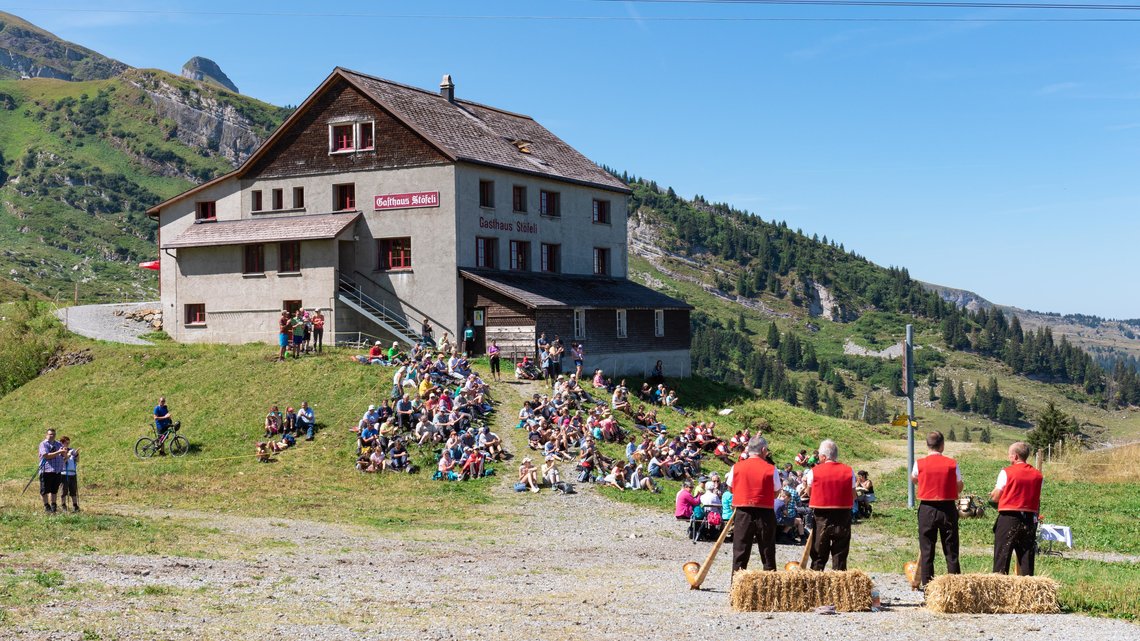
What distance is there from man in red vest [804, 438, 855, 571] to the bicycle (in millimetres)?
26113

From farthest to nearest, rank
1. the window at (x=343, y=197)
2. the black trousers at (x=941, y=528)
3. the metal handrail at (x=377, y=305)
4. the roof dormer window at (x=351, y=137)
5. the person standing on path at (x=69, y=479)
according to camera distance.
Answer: the window at (x=343, y=197), the roof dormer window at (x=351, y=137), the metal handrail at (x=377, y=305), the person standing on path at (x=69, y=479), the black trousers at (x=941, y=528)

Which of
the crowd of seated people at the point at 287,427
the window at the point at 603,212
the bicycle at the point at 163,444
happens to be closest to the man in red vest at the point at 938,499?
the crowd of seated people at the point at 287,427

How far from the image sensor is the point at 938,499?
543 inches

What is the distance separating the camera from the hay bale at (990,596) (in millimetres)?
13062

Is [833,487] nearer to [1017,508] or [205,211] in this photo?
[1017,508]

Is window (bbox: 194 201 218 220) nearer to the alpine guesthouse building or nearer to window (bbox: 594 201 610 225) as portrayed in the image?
the alpine guesthouse building

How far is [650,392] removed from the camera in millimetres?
45344

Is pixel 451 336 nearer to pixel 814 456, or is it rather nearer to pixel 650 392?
pixel 650 392

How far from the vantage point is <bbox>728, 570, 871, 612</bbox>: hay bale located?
13297 mm

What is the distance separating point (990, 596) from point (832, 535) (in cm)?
→ 192

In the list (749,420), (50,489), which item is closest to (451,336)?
(749,420)

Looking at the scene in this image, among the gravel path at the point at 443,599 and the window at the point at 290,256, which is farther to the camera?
the window at the point at 290,256

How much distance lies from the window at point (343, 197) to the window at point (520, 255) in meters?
7.03

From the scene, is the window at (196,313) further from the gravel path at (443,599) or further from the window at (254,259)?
the gravel path at (443,599)
